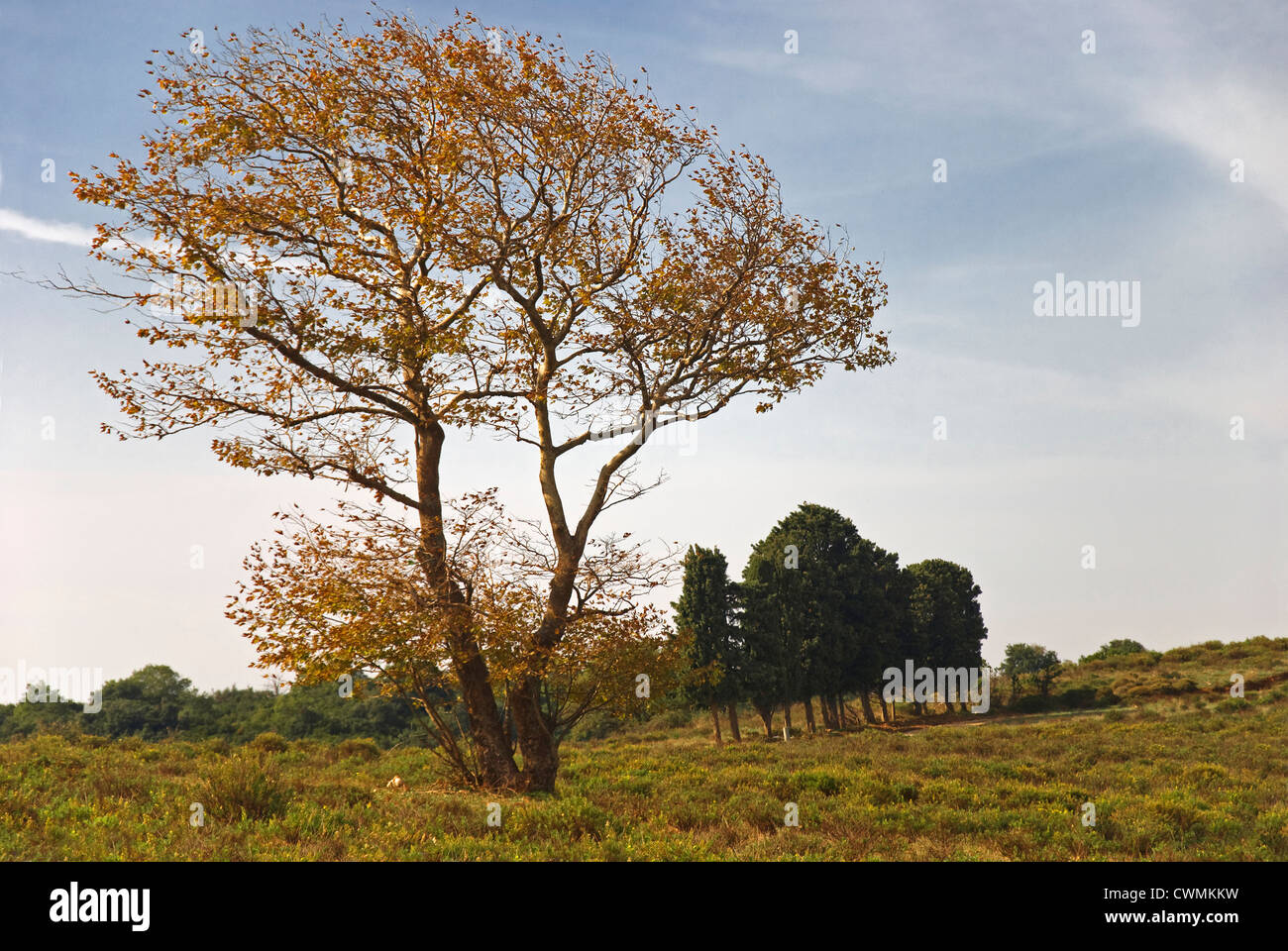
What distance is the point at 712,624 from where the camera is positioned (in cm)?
4541

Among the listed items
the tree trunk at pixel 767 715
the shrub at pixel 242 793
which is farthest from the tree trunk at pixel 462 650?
the tree trunk at pixel 767 715

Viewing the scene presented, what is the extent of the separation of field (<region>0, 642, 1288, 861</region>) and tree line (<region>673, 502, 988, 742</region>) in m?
20.5

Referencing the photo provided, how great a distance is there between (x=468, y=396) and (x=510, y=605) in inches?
193

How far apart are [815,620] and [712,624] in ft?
21.8

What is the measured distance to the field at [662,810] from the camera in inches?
412

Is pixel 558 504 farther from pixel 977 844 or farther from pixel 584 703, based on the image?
pixel 977 844

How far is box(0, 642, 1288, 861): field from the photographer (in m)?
10.5

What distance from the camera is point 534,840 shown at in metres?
11.5

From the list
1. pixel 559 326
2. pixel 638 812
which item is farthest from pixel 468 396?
pixel 638 812

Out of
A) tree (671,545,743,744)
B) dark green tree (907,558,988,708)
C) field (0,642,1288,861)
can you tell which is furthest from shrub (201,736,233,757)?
dark green tree (907,558,988,708)

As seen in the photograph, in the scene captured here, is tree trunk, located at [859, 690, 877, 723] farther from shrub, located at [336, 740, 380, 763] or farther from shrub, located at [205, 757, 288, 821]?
shrub, located at [205, 757, 288, 821]

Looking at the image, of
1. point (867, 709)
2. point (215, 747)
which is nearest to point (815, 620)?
point (867, 709)
